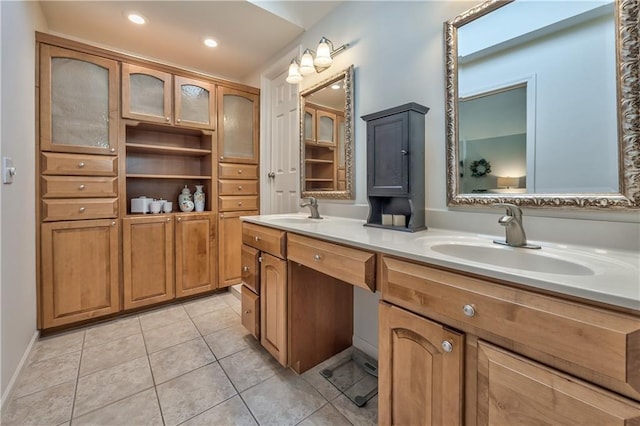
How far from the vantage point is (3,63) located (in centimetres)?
131

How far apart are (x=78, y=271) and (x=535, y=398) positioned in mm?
2652

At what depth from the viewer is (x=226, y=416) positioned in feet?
4.13

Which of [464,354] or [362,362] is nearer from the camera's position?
[464,354]

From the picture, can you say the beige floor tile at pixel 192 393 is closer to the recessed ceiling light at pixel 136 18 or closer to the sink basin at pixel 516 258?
the sink basin at pixel 516 258

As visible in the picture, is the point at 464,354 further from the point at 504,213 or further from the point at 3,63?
the point at 3,63

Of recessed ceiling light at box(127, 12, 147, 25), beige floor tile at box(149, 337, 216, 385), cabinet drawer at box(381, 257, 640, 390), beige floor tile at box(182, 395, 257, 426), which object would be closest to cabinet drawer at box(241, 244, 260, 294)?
beige floor tile at box(149, 337, 216, 385)

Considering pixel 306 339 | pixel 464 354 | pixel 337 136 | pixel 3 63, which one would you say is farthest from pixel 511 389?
pixel 3 63

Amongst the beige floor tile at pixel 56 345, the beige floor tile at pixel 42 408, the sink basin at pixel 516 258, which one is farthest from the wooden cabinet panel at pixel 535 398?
the beige floor tile at pixel 56 345

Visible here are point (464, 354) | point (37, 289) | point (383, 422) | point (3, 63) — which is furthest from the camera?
point (37, 289)

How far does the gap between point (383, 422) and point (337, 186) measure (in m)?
1.35

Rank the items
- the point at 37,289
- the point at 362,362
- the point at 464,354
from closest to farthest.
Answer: the point at 464,354 → the point at 362,362 → the point at 37,289

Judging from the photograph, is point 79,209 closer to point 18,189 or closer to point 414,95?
point 18,189

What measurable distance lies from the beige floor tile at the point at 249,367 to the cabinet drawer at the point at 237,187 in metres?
1.49

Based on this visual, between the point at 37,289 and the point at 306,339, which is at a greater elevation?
the point at 37,289
